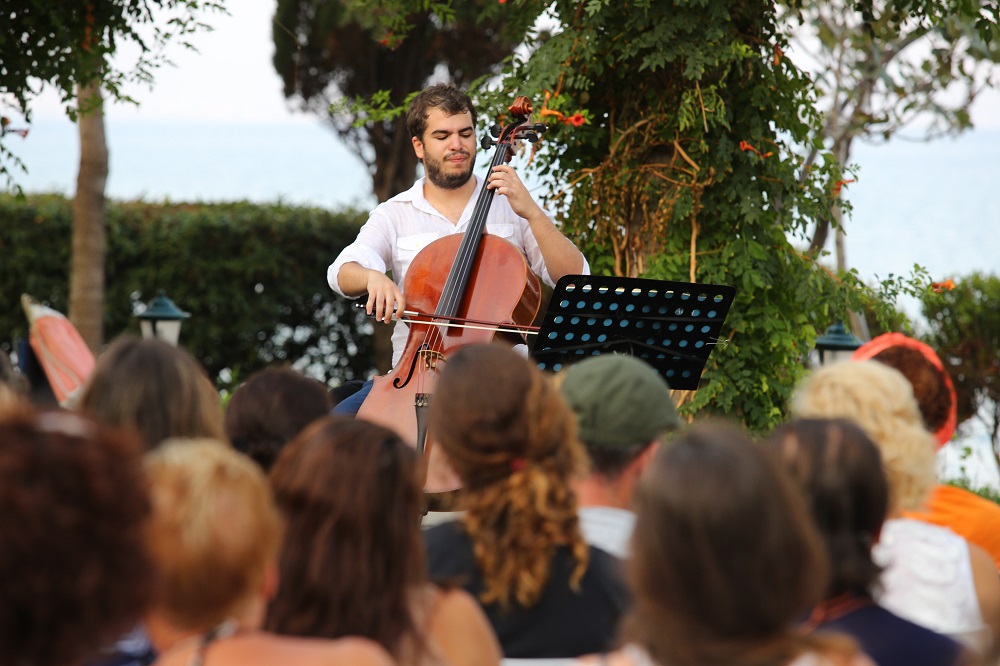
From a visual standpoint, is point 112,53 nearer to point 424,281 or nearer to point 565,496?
point 424,281

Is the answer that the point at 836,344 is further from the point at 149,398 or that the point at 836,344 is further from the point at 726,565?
the point at 726,565

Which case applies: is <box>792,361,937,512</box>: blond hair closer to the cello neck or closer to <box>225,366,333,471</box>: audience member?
<box>225,366,333,471</box>: audience member

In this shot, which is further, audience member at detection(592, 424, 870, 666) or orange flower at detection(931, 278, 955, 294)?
orange flower at detection(931, 278, 955, 294)

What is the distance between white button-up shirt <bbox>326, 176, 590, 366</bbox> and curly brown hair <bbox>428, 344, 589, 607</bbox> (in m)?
2.21

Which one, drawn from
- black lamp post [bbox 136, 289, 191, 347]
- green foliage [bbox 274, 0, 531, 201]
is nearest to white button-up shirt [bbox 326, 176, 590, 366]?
black lamp post [bbox 136, 289, 191, 347]

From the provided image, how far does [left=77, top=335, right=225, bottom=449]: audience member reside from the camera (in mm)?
2184

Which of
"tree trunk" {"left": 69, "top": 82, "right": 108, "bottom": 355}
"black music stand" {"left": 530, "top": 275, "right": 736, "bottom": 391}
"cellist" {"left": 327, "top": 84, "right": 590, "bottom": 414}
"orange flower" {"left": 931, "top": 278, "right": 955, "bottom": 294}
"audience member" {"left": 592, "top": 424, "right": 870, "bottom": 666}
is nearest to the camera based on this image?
"audience member" {"left": 592, "top": 424, "right": 870, "bottom": 666}

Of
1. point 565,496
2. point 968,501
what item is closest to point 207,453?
point 565,496

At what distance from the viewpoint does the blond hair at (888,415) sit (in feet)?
7.34

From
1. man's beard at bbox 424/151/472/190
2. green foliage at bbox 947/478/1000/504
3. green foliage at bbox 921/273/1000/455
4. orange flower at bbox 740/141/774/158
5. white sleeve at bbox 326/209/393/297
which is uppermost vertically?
orange flower at bbox 740/141/774/158

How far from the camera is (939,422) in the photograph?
2678mm

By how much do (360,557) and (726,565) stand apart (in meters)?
0.55

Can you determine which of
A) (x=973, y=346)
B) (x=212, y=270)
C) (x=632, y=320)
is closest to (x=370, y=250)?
(x=632, y=320)

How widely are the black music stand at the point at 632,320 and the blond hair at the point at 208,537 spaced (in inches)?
78.3
